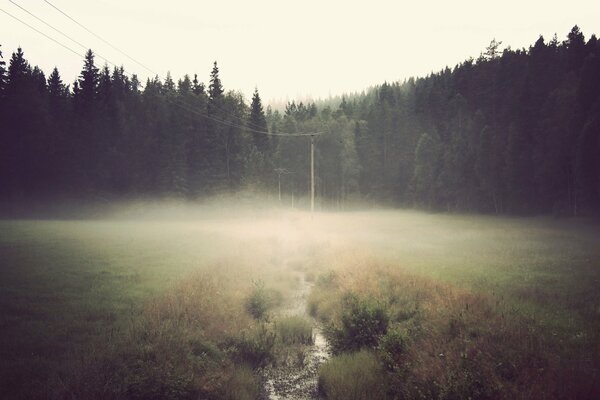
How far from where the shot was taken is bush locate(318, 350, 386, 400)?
7.86m

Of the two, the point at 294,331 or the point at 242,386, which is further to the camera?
the point at 294,331

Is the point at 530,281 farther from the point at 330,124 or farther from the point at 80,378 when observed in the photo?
the point at 330,124

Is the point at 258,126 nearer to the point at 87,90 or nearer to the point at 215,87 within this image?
the point at 215,87

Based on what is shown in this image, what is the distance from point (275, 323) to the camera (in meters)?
11.1

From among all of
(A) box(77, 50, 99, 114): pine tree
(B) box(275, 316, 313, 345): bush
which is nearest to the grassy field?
(B) box(275, 316, 313, 345): bush

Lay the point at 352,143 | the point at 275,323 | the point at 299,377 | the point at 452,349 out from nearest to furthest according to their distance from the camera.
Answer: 1. the point at 452,349
2. the point at 299,377
3. the point at 275,323
4. the point at 352,143

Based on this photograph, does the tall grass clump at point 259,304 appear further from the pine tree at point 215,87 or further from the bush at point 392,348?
the pine tree at point 215,87

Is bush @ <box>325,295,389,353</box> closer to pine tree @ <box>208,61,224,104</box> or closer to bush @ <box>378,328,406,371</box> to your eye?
bush @ <box>378,328,406,371</box>

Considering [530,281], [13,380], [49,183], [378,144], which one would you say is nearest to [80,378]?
[13,380]

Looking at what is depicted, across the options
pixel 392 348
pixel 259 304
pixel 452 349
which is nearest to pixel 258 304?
pixel 259 304

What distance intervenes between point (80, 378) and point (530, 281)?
1661cm

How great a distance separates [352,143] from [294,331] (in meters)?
76.3

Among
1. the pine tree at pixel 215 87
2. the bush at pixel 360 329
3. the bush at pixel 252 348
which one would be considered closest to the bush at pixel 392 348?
the bush at pixel 360 329

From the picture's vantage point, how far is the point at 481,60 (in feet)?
254
